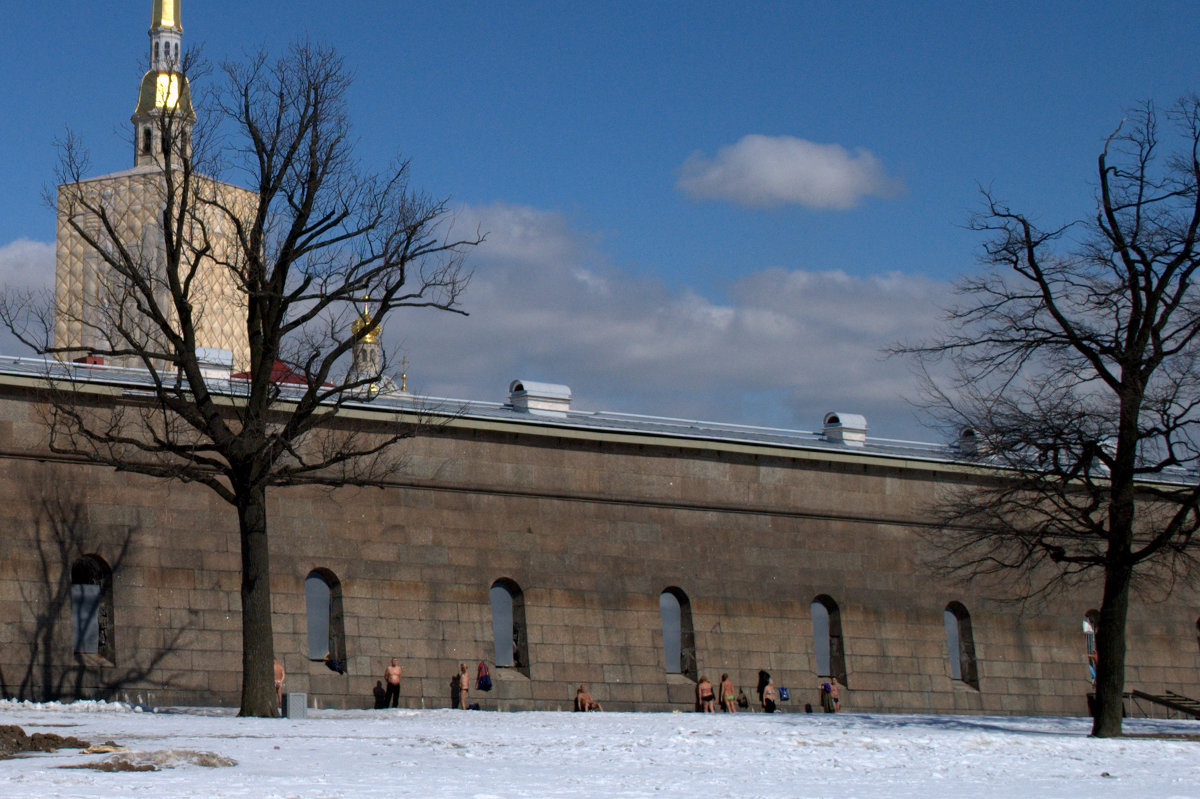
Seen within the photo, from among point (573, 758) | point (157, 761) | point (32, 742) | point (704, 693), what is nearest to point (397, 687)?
point (704, 693)

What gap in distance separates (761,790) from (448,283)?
39.6 feet

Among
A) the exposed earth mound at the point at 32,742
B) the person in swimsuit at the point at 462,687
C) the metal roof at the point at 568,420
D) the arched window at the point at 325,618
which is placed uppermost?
the metal roof at the point at 568,420

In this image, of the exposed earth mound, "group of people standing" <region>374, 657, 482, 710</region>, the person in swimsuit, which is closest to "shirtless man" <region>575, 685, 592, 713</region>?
"group of people standing" <region>374, 657, 482, 710</region>

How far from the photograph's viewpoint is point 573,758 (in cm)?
1666

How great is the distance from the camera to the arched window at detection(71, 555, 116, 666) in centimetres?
2616

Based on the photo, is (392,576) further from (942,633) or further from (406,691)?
(942,633)

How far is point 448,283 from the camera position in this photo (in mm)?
24641

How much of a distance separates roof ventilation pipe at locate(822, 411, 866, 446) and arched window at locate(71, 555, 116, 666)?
1606 centimetres

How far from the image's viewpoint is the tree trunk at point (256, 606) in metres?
22.6

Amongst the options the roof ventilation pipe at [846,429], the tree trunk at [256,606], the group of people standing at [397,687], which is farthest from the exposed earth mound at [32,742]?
the roof ventilation pipe at [846,429]

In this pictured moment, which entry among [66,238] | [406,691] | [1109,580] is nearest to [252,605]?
[406,691]

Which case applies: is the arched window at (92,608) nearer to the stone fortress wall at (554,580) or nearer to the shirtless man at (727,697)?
the stone fortress wall at (554,580)

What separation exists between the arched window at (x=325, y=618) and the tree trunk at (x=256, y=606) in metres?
5.20

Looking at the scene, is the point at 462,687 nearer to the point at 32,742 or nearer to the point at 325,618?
the point at 325,618
